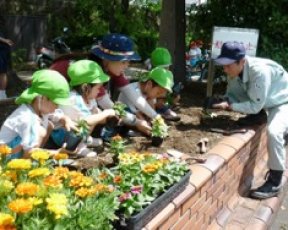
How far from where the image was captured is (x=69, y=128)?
335cm

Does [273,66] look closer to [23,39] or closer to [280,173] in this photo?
[280,173]

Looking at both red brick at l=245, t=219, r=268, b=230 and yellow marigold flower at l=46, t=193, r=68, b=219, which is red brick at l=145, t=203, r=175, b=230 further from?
red brick at l=245, t=219, r=268, b=230

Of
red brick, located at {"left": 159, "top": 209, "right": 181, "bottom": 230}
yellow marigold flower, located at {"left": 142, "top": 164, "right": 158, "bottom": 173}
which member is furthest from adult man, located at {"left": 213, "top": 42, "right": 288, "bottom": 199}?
yellow marigold flower, located at {"left": 142, "top": 164, "right": 158, "bottom": 173}

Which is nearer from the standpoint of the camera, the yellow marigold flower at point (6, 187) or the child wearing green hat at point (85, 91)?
the yellow marigold flower at point (6, 187)

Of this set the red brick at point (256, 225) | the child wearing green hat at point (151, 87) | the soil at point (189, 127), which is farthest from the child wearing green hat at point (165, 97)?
the red brick at point (256, 225)

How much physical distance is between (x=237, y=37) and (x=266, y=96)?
161cm

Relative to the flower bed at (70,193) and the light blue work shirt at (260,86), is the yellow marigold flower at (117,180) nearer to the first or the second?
the flower bed at (70,193)

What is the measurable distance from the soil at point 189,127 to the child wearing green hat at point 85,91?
17.7 inches

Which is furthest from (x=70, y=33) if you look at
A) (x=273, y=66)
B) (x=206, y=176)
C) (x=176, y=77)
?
(x=206, y=176)

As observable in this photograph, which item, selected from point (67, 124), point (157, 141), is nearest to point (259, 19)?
point (157, 141)

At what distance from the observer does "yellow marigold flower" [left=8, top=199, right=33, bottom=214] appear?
1698 mm

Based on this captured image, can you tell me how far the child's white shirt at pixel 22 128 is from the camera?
293cm

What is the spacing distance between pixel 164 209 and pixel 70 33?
1525cm

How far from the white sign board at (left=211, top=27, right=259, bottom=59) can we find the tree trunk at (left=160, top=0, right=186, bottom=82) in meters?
1.50
